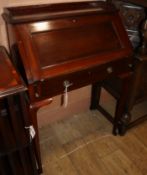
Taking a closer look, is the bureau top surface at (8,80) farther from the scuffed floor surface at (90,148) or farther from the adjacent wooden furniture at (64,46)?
the scuffed floor surface at (90,148)

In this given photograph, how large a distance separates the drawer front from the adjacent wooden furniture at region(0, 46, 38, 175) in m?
0.12

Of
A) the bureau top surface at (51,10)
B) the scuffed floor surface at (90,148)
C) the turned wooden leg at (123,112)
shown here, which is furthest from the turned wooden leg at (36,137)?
the turned wooden leg at (123,112)

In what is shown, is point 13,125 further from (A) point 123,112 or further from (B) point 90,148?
(A) point 123,112

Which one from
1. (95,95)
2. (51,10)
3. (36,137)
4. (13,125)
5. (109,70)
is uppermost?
(51,10)

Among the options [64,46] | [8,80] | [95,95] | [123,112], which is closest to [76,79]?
[64,46]

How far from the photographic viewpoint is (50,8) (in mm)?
1347

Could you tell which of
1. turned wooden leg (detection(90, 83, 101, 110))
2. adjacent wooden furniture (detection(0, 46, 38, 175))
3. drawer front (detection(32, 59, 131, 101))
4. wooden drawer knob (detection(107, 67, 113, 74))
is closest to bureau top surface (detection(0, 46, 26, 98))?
adjacent wooden furniture (detection(0, 46, 38, 175))

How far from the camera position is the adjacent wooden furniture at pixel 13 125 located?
97 centimetres

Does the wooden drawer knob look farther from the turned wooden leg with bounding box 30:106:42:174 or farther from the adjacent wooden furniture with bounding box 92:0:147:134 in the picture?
the turned wooden leg with bounding box 30:106:42:174

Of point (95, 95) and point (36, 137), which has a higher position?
point (36, 137)

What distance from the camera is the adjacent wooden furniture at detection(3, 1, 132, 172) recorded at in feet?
3.66

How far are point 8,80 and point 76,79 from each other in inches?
15.5

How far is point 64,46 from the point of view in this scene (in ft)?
4.03

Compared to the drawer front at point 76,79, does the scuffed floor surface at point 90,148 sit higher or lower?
lower
